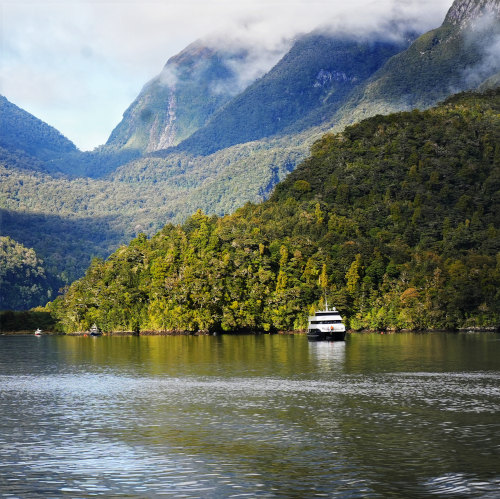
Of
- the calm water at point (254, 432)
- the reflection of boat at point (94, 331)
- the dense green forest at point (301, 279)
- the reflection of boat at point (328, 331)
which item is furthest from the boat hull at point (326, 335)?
the reflection of boat at point (94, 331)

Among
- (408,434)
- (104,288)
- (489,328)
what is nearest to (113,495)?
(408,434)

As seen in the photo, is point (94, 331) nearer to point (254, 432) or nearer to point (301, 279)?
point (301, 279)

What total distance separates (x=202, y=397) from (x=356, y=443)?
18582 mm

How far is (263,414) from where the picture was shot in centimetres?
4541

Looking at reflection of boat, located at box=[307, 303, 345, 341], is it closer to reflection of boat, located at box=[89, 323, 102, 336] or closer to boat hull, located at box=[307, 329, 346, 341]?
boat hull, located at box=[307, 329, 346, 341]

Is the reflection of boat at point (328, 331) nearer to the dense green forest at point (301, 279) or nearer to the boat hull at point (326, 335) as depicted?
the boat hull at point (326, 335)

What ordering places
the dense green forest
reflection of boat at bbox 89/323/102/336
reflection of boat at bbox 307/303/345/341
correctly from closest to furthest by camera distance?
reflection of boat at bbox 307/303/345/341, the dense green forest, reflection of boat at bbox 89/323/102/336

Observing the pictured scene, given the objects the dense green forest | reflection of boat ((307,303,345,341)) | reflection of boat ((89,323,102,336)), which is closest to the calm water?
reflection of boat ((307,303,345,341))

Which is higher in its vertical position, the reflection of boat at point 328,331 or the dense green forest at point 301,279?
the dense green forest at point 301,279

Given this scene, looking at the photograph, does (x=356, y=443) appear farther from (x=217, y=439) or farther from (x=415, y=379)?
(x=415, y=379)

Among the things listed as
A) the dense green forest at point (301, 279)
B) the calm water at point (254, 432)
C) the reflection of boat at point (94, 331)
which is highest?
the dense green forest at point (301, 279)

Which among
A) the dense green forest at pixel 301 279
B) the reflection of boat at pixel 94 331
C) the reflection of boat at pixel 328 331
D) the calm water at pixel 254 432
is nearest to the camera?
the calm water at pixel 254 432

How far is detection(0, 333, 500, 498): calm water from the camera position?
29.4 m

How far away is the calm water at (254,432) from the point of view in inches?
1158
